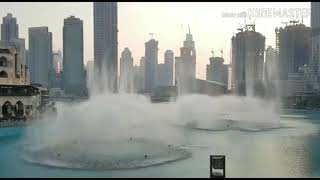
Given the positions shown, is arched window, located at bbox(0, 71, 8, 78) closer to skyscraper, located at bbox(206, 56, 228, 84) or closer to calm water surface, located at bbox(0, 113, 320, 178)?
calm water surface, located at bbox(0, 113, 320, 178)

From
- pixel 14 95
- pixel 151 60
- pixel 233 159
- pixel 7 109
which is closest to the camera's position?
pixel 233 159

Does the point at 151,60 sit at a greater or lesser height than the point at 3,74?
greater

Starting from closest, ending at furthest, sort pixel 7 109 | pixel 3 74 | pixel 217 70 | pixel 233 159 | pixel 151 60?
pixel 233 159 < pixel 7 109 < pixel 3 74 < pixel 217 70 < pixel 151 60

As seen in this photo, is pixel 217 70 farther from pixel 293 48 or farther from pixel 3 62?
pixel 3 62

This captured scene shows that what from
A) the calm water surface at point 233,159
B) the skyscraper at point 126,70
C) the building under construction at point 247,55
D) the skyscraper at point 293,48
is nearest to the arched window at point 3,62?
the calm water surface at point 233,159

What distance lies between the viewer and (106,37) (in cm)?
14838

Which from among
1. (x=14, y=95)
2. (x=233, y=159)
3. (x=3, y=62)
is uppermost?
(x=3, y=62)

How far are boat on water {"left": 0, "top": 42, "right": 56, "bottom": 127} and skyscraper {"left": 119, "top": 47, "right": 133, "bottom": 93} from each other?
67321mm

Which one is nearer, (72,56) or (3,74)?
(3,74)

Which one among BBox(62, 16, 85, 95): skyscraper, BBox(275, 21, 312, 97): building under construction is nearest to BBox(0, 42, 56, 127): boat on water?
BBox(62, 16, 85, 95): skyscraper

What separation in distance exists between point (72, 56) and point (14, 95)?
94182 millimetres

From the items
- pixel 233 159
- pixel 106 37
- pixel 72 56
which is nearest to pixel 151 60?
pixel 106 37

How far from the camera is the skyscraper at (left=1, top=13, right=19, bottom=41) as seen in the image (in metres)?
133

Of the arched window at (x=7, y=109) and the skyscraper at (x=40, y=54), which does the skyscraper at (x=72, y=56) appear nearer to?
the skyscraper at (x=40, y=54)
